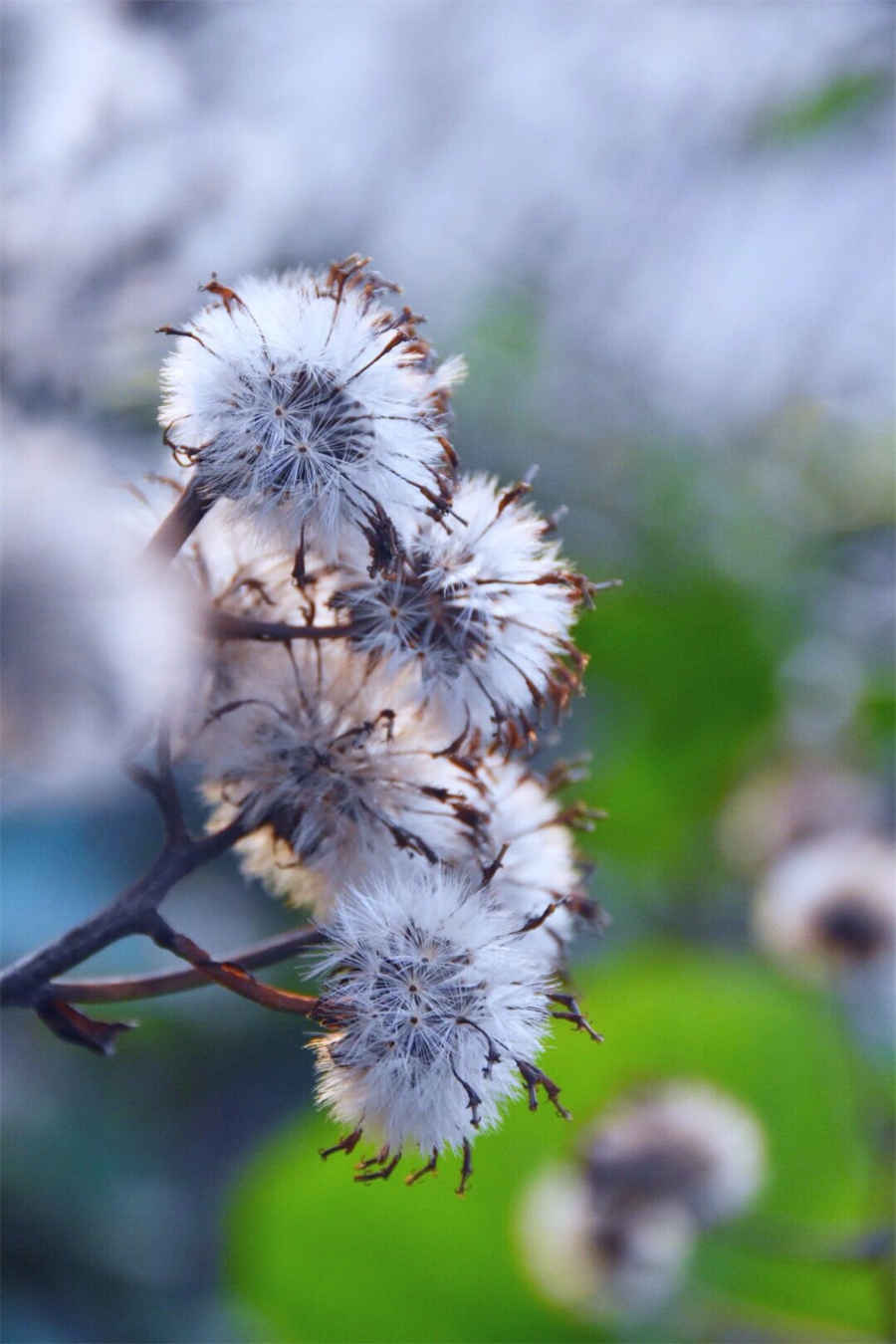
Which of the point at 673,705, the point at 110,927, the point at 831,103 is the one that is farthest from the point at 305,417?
the point at 831,103

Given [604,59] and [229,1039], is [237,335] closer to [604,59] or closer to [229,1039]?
[229,1039]

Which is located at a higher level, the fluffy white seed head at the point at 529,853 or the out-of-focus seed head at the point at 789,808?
the out-of-focus seed head at the point at 789,808

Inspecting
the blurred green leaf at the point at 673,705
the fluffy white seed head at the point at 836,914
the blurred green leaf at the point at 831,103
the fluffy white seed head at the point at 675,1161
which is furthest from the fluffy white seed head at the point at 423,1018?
the blurred green leaf at the point at 831,103

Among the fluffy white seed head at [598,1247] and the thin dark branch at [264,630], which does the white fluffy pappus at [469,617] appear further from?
the fluffy white seed head at [598,1247]

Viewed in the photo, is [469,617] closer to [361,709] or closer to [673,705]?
[361,709]

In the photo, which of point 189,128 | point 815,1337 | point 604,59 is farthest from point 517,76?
point 815,1337

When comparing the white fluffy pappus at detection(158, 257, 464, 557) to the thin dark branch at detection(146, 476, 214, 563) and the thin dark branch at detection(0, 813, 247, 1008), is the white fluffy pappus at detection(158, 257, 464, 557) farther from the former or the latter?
the thin dark branch at detection(0, 813, 247, 1008)
